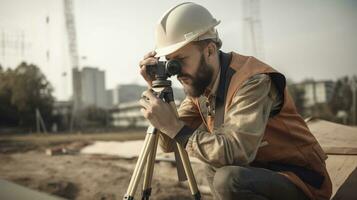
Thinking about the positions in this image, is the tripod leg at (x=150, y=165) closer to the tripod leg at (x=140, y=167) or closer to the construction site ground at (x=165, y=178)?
the tripod leg at (x=140, y=167)

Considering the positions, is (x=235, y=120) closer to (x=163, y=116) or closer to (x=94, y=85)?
(x=163, y=116)

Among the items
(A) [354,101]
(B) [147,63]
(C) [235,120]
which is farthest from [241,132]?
(A) [354,101]

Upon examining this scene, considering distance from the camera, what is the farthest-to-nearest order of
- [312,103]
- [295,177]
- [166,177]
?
1. [312,103]
2. [166,177]
3. [295,177]

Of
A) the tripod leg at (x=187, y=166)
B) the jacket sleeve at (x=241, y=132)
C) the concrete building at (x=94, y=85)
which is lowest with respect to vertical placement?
the tripod leg at (x=187, y=166)

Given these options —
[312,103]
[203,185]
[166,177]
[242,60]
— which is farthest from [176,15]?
[312,103]

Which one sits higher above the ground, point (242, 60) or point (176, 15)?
point (176, 15)

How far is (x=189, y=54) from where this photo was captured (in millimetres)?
2094

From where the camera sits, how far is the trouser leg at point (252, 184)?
6.23 ft

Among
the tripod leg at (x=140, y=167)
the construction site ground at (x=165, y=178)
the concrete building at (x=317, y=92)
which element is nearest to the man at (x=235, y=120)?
the tripod leg at (x=140, y=167)

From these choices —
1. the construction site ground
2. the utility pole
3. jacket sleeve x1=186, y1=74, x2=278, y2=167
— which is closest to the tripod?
jacket sleeve x1=186, y1=74, x2=278, y2=167

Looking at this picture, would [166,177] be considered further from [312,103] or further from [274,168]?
[312,103]

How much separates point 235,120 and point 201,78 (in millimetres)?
368

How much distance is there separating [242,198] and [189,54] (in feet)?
2.65

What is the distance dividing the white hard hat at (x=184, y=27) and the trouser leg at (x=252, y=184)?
720 mm
